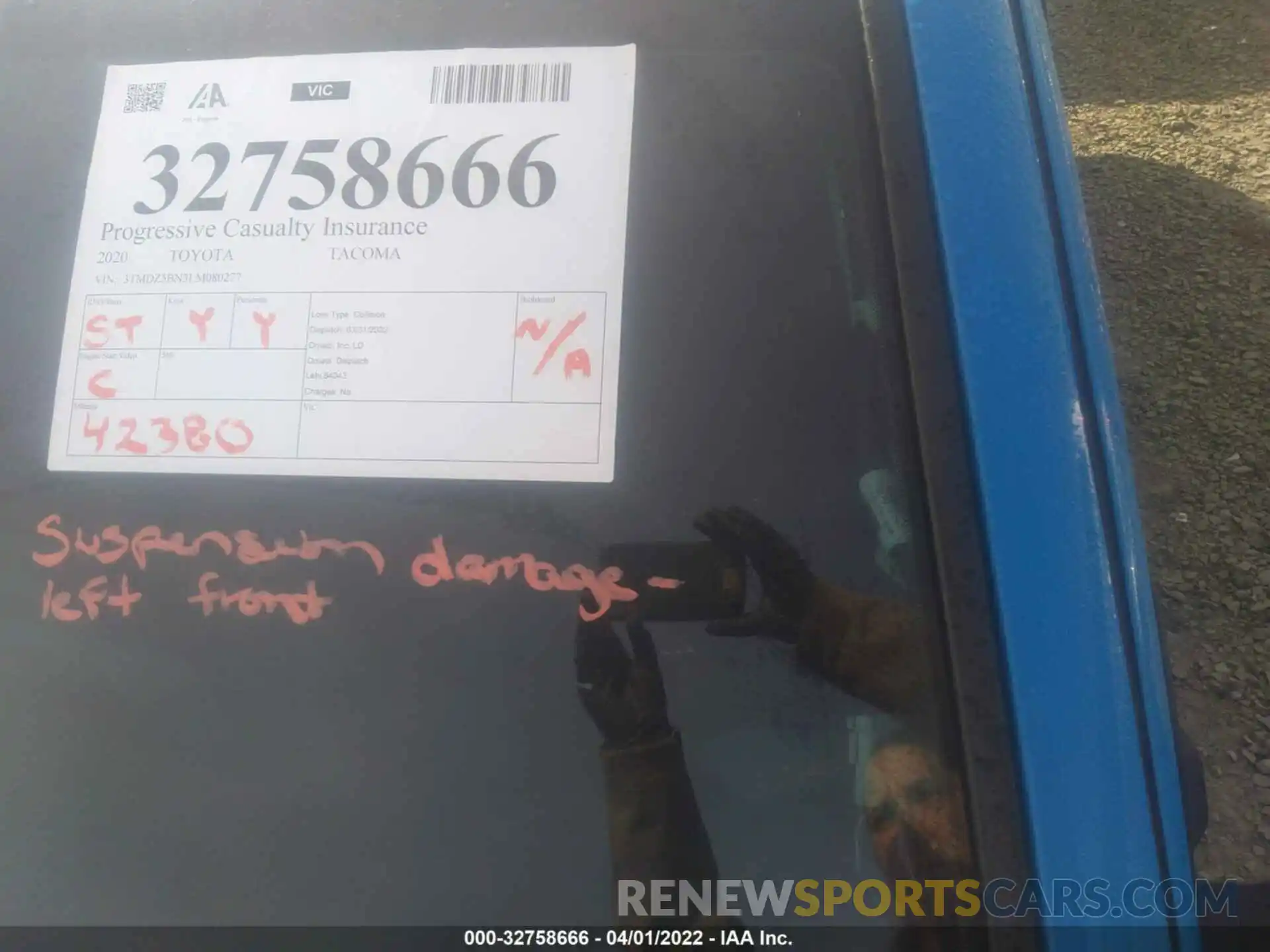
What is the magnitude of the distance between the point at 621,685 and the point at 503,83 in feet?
1.89

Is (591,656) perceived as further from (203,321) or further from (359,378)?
(203,321)

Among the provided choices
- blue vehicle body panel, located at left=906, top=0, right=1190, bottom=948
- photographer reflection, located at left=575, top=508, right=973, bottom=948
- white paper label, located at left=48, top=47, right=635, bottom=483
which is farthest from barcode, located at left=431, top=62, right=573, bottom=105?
photographer reflection, located at left=575, top=508, right=973, bottom=948

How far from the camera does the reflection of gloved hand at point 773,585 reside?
712 mm

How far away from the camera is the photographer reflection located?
68 cm

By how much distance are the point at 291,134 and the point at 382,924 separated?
0.73m

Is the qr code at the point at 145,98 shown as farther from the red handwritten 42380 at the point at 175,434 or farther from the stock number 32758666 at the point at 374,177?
the red handwritten 42380 at the point at 175,434

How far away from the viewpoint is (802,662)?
2.33ft

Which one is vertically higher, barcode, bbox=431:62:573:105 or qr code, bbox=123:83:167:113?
qr code, bbox=123:83:167:113

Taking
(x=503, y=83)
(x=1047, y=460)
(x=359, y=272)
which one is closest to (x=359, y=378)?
(x=359, y=272)

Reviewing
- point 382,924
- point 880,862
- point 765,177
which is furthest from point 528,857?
point 765,177

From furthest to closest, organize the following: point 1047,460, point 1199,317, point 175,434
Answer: point 1199,317 → point 175,434 → point 1047,460

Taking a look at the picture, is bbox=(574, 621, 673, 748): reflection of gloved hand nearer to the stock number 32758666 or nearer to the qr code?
the stock number 32758666

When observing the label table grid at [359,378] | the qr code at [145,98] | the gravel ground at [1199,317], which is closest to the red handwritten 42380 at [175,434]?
the label table grid at [359,378]

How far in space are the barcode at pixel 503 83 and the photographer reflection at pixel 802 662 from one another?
439 mm
